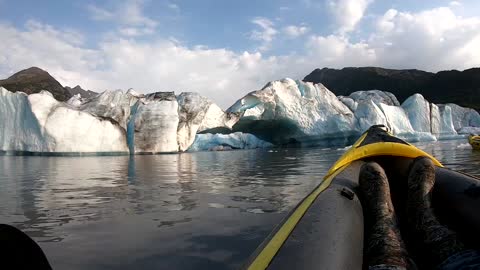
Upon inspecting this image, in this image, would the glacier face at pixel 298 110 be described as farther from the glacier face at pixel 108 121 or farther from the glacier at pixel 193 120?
the glacier face at pixel 108 121

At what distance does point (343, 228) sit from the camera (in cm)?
183

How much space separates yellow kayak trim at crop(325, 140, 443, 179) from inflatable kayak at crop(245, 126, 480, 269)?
1 centimetres

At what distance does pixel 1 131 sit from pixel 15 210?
77.0ft

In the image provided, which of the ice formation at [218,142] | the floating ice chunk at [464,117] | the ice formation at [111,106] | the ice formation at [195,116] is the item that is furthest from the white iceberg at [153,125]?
the floating ice chunk at [464,117]

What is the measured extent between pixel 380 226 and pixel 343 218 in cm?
27

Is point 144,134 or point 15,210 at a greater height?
point 144,134

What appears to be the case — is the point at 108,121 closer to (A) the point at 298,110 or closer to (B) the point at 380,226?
(A) the point at 298,110

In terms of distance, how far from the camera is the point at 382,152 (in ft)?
12.1

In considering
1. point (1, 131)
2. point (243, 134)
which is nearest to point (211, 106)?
point (243, 134)

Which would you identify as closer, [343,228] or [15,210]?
[343,228]

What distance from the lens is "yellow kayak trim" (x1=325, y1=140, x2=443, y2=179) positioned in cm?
350

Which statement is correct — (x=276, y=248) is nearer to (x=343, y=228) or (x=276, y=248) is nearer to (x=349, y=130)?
(x=343, y=228)

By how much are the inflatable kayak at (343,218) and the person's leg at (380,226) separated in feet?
0.22

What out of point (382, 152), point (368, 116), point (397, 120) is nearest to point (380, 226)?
point (382, 152)
